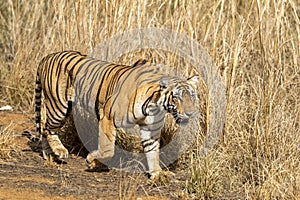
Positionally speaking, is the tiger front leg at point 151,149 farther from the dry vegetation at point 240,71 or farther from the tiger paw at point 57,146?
the tiger paw at point 57,146

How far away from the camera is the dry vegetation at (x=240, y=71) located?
4852 millimetres

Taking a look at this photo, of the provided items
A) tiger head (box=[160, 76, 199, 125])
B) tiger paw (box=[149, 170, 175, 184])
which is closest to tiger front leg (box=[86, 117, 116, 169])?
tiger paw (box=[149, 170, 175, 184])

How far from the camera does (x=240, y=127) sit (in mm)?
5445

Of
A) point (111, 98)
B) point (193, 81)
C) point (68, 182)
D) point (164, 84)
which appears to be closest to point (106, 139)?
point (111, 98)

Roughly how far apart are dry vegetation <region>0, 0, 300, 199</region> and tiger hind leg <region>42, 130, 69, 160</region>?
35.9 inches

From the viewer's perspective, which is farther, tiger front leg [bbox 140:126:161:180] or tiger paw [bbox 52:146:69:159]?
tiger paw [bbox 52:146:69:159]

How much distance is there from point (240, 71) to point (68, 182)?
168 centimetres

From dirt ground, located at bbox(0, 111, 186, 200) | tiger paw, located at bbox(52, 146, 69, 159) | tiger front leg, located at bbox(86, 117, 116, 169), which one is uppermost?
tiger front leg, located at bbox(86, 117, 116, 169)

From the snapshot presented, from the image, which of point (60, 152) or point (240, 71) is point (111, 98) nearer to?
point (60, 152)

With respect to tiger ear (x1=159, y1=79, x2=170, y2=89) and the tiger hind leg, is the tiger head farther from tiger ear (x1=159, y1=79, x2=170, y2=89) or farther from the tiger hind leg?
the tiger hind leg

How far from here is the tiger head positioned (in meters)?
4.78

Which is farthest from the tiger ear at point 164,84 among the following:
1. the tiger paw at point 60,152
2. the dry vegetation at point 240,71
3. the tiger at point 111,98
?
the tiger paw at point 60,152

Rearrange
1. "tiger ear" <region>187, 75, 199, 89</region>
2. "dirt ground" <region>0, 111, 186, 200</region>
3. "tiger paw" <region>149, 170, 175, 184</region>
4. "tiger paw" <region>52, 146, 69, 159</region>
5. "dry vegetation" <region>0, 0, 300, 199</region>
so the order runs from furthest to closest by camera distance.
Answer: "tiger paw" <region>52, 146, 69, 159</region>, "tiger paw" <region>149, 170, 175, 184</region>, "tiger ear" <region>187, 75, 199, 89</region>, "dry vegetation" <region>0, 0, 300, 199</region>, "dirt ground" <region>0, 111, 186, 200</region>

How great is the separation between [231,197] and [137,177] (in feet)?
2.16
